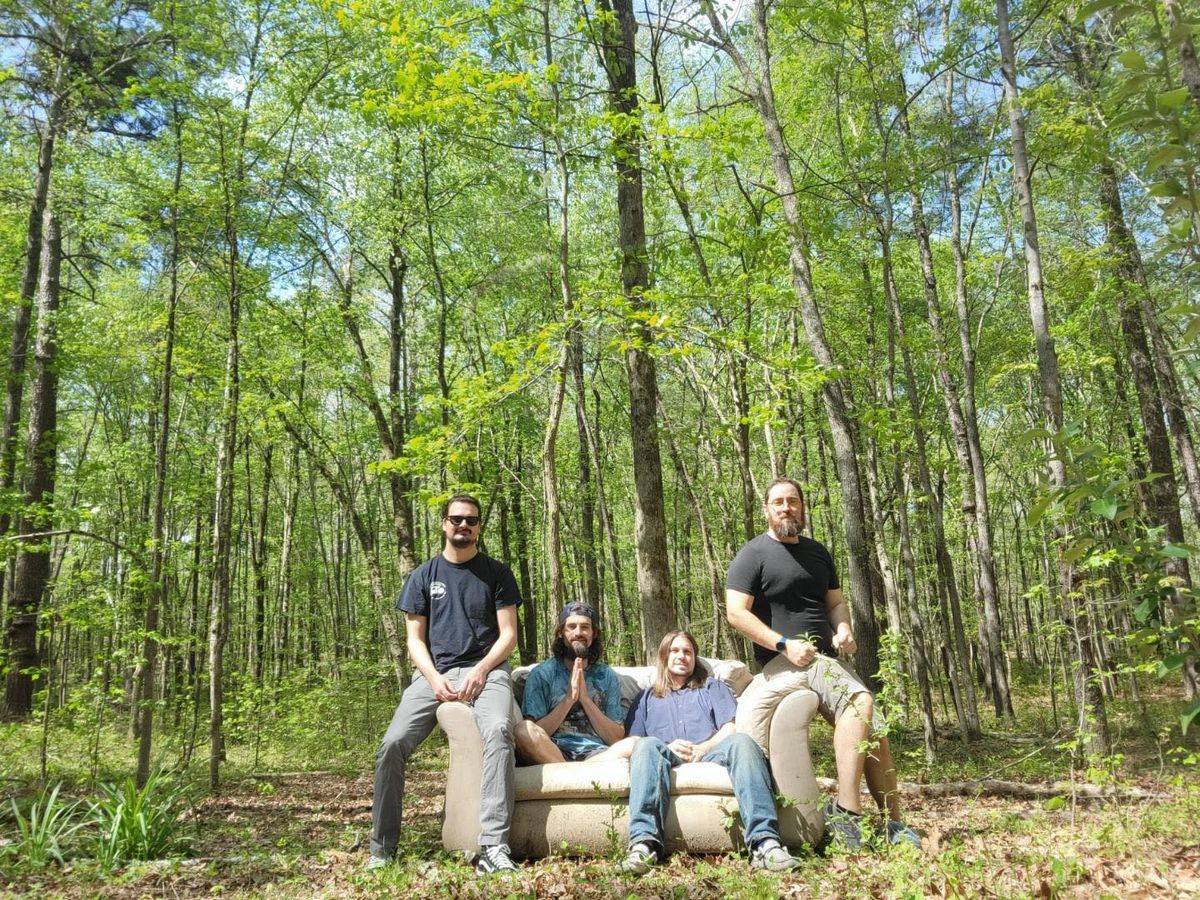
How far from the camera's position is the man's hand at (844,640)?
12.1 feet

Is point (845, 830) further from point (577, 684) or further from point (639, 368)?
point (639, 368)

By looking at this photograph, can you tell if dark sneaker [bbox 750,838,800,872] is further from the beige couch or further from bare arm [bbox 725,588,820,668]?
bare arm [bbox 725,588,820,668]

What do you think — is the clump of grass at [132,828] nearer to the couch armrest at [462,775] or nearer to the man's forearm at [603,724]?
the couch armrest at [462,775]

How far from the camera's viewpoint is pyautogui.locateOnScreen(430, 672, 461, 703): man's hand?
3982 mm

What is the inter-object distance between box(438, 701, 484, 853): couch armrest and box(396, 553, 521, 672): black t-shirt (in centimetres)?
32

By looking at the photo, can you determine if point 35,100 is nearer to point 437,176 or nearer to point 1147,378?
point 437,176

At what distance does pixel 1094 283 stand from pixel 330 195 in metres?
10.4

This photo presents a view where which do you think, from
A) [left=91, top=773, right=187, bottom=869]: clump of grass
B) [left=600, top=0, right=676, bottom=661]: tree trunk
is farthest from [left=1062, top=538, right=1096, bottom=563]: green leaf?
[left=91, top=773, right=187, bottom=869]: clump of grass

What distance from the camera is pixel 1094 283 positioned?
9.23 meters

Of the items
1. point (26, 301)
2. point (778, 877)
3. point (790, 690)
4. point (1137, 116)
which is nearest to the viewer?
point (1137, 116)

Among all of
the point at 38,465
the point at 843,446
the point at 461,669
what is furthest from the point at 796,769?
the point at 38,465

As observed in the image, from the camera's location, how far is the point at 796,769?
12.2 feet

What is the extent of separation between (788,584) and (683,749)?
1.03 meters

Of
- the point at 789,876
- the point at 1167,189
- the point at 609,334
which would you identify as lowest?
the point at 789,876
